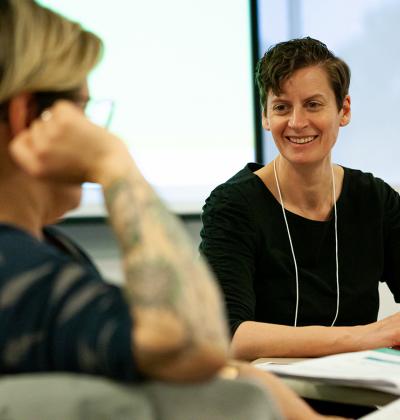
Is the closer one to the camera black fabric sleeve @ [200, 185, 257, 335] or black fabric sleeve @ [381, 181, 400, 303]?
black fabric sleeve @ [200, 185, 257, 335]

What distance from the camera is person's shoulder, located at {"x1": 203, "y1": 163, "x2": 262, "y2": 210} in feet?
6.88

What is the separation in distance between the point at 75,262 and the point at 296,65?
1.46 meters

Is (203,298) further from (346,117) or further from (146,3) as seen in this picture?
(146,3)

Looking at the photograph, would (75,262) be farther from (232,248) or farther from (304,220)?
(304,220)

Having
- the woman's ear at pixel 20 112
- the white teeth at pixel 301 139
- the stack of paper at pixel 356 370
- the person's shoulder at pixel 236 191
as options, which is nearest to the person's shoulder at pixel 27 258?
the woman's ear at pixel 20 112

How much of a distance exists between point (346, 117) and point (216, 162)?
1317 millimetres

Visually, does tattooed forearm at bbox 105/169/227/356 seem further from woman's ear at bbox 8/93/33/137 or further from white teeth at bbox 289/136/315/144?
white teeth at bbox 289/136/315/144

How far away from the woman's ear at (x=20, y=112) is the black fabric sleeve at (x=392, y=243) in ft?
5.18

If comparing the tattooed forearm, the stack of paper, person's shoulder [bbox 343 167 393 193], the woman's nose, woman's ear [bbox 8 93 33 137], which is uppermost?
woman's ear [bbox 8 93 33 137]

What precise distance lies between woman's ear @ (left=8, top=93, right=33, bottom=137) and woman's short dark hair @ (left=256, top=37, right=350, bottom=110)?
4.49ft

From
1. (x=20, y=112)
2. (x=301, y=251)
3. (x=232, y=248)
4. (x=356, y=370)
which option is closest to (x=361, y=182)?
(x=301, y=251)

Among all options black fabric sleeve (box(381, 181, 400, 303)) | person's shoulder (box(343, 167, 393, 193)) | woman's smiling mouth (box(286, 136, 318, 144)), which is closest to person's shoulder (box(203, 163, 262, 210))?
woman's smiling mouth (box(286, 136, 318, 144))

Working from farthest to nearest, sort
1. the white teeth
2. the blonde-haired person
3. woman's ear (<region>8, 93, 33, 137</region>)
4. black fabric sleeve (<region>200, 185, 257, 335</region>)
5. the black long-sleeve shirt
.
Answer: the white teeth < the black long-sleeve shirt < black fabric sleeve (<region>200, 185, 257, 335</region>) < woman's ear (<region>8, 93, 33, 137</region>) < the blonde-haired person

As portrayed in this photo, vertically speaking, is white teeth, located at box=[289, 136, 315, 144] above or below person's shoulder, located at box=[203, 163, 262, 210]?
above
